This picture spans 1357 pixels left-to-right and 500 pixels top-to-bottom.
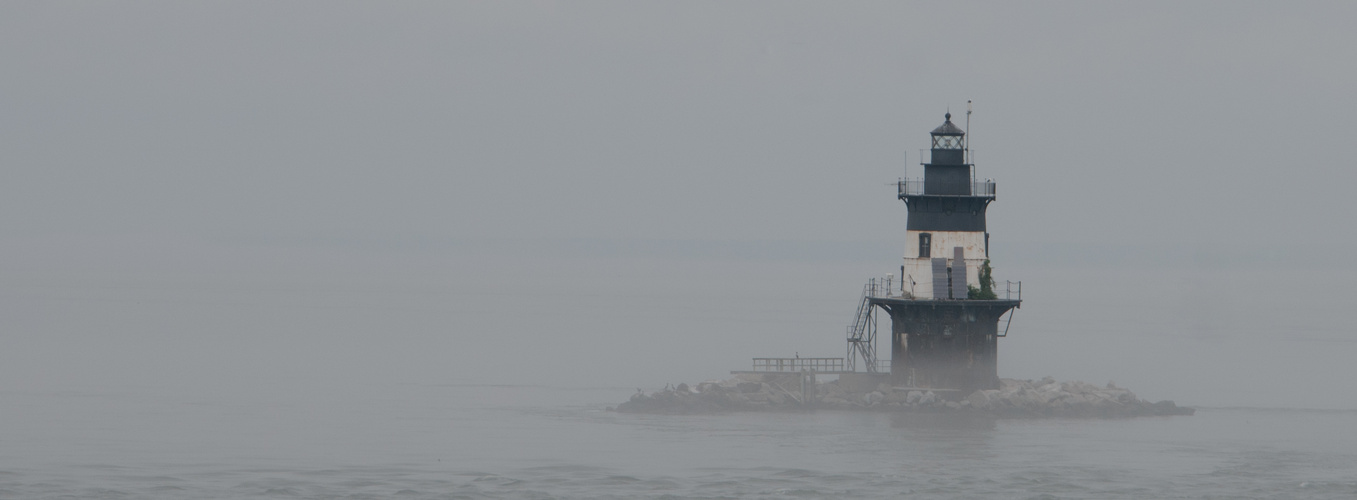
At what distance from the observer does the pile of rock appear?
54.0m

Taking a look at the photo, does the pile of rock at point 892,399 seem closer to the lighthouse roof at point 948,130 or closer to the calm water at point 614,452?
the calm water at point 614,452

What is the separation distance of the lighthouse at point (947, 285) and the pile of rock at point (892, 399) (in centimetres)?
74

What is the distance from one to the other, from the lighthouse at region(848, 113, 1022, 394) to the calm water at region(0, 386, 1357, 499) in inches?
88.3

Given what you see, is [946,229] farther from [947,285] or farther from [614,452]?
[614,452]

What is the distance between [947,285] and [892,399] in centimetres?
366

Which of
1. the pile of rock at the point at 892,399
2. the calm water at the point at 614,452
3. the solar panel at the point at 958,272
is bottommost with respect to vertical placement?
the calm water at the point at 614,452

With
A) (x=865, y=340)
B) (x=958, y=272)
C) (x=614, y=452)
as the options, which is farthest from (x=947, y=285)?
(x=614, y=452)

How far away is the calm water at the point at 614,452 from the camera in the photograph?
40.0m

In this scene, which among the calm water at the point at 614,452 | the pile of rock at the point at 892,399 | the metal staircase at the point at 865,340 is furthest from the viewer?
the metal staircase at the point at 865,340

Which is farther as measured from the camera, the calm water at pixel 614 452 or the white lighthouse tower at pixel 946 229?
the white lighthouse tower at pixel 946 229

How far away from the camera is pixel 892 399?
5450 cm

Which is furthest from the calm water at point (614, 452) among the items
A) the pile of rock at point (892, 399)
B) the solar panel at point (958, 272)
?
the solar panel at point (958, 272)

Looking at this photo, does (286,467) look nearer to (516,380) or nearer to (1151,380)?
(516,380)

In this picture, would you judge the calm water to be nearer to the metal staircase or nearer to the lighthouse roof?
the metal staircase
